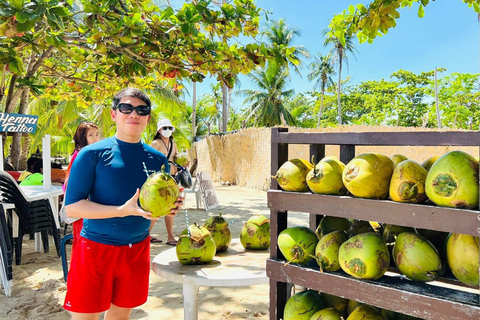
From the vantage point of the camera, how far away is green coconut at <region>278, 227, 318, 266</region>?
1.38 m

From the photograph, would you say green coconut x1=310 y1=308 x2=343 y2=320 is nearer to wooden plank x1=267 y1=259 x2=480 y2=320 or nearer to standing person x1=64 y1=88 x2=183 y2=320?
wooden plank x1=267 y1=259 x2=480 y2=320

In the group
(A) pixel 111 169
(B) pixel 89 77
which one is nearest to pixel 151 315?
(A) pixel 111 169

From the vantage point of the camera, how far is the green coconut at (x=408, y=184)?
1.13m

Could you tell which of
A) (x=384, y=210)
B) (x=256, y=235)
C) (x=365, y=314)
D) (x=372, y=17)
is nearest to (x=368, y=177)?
(x=384, y=210)

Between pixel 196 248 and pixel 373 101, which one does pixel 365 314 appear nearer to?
pixel 196 248

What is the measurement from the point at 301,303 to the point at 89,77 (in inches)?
245

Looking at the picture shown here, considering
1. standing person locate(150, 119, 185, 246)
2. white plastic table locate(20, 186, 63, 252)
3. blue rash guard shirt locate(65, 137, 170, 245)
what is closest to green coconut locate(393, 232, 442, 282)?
blue rash guard shirt locate(65, 137, 170, 245)

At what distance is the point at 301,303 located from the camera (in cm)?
139

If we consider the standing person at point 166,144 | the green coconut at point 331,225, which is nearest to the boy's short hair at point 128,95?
the green coconut at point 331,225

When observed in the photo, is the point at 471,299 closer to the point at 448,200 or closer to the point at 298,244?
the point at 448,200

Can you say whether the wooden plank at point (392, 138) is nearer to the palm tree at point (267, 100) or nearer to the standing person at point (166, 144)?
the standing person at point (166, 144)

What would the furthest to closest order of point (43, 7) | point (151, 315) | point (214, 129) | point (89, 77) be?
point (214, 129)
point (89, 77)
point (151, 315)
point (43, 7)

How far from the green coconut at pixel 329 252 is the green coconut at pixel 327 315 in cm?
16

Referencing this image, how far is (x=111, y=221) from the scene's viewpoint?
6.21ft
